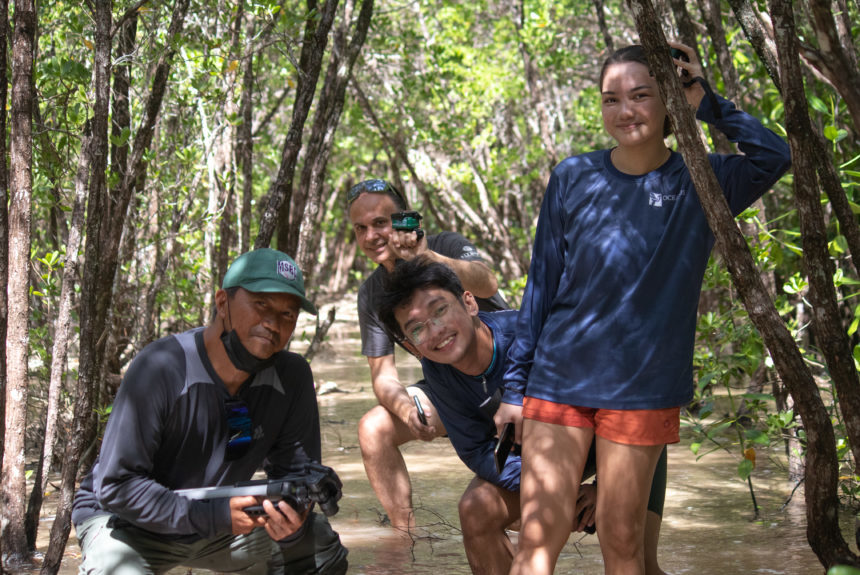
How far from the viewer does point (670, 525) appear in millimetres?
4707

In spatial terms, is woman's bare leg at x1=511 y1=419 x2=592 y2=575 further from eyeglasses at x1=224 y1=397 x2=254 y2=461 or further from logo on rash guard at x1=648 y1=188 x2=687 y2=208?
eyeglasses at x1=224 y1=397 x2=254 y2=461

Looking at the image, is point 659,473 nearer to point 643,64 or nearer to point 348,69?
point 643,64

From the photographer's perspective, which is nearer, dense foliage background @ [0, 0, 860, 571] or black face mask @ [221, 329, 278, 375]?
black face mask @ [221, 329, 278, 375]

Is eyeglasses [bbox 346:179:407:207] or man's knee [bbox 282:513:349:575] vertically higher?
eyeglasses [bbox 346:179:407:207]

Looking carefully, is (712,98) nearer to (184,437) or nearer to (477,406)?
(477,406)

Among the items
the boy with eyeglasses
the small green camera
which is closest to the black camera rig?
the boy with eyeglasses

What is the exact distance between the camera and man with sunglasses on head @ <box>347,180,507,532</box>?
15.0 ft

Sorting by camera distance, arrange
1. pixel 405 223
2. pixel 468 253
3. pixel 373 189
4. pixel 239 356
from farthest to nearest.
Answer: pixel 373 189
pixel 468 253
pixel 405 223
pixel 239 356

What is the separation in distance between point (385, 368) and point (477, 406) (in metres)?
1.28

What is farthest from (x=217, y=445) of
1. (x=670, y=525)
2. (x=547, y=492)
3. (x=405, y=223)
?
(x=670, y=525)

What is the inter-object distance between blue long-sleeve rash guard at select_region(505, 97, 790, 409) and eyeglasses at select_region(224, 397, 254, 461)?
3.14 feet

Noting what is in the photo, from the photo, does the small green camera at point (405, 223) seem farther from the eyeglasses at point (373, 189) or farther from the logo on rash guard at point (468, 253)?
the eyeglasses at point (373, 189)

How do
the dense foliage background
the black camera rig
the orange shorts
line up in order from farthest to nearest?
1. the dense foliage background
2. the black camera rig
3. the orange shorts

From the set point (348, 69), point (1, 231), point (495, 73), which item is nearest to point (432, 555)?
point (1, 231)
